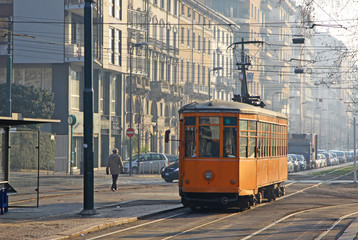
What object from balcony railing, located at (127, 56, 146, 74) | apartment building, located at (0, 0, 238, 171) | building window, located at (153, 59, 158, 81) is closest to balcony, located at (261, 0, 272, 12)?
apartment building, located at (0, 0, 238, 171)

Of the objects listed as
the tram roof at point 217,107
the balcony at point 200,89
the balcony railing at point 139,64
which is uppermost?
the balcony railing at point 139,64

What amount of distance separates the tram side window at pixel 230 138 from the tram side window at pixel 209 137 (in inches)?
7.3

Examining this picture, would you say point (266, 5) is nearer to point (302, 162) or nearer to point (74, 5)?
point (302, 162)

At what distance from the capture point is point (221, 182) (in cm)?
1789

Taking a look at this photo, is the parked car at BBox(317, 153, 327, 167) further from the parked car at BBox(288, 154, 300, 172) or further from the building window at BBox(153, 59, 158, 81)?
the building window at BBox(153, 59, 158, 81)

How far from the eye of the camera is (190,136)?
18.3 meters

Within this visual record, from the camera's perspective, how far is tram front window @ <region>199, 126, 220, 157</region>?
59.3 feet

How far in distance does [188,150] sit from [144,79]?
4342 centimetres

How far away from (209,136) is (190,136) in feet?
1.72

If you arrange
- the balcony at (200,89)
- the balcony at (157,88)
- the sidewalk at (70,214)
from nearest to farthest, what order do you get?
1. the sidewalk at (70,214)
2. the balcony at (157,88)
3. the balcony at (200,89)

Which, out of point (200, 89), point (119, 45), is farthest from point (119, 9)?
point (200, 89)

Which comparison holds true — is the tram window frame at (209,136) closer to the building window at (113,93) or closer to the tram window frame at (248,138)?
the tram window frame at (248,138)

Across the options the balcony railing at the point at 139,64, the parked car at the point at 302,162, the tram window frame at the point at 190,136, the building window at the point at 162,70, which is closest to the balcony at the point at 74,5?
the balcony railing at the point at 139,64

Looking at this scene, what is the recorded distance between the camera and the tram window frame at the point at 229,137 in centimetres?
1806
